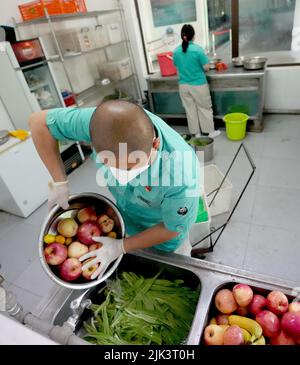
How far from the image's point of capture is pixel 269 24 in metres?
3.59

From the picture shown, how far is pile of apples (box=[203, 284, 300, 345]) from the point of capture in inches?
28.3

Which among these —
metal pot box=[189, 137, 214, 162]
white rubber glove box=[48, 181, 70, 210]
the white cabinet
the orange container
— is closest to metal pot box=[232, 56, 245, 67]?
metal pot box=[189, 137, 214, 162]

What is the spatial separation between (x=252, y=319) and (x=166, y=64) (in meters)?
3.66

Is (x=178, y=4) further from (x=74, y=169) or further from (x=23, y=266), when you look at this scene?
(x=23, y=266)

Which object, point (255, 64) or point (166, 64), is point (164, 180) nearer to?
point (255, 64)

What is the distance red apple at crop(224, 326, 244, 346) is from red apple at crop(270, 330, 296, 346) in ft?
0.39

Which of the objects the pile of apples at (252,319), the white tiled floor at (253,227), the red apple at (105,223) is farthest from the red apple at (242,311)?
the white tiled floor at (253,227)

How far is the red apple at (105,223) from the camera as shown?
3.22ft

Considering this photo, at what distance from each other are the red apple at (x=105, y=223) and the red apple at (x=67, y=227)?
9cm

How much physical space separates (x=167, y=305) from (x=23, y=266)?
5.60 feet

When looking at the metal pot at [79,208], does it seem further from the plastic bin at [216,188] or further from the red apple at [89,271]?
the plastic bin at [216,188]

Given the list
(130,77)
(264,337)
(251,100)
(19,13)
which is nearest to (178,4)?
(130,77)

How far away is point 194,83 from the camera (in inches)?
132

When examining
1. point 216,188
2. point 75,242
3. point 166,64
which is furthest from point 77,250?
point 166,64
